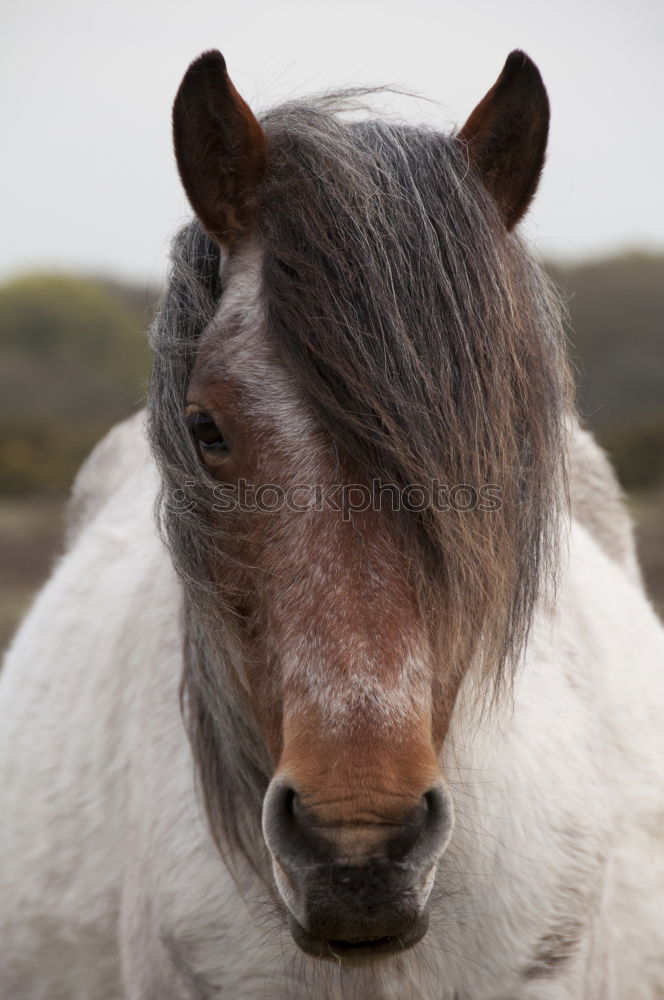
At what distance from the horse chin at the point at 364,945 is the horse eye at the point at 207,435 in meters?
0.93

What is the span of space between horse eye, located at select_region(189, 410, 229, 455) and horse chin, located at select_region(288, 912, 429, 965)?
93 cm

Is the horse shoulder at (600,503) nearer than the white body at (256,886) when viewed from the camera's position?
No

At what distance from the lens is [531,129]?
2.13 meters

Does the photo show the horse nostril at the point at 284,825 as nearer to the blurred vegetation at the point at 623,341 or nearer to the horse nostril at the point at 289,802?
the horse nostril at the point at 289,802

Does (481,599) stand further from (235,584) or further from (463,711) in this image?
(235,584)

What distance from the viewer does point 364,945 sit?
1.70 m

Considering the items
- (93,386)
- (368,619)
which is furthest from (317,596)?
(93,386)

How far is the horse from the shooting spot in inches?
66.9

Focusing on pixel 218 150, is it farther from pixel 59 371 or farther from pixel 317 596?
pixel 59 371

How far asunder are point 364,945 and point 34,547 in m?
12.6

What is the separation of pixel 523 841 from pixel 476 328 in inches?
48.7

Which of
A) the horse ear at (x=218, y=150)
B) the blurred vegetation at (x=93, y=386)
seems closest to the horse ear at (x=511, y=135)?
the horse ear at (x=218, y=150)

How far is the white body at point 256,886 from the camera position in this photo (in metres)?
2.26

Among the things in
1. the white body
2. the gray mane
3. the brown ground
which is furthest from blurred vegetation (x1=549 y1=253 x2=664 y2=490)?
the gray mane
